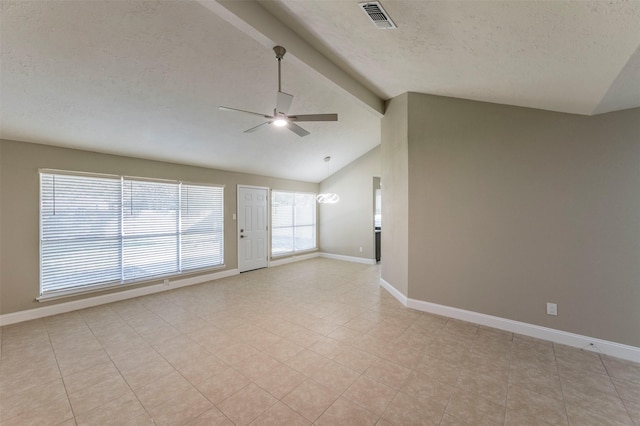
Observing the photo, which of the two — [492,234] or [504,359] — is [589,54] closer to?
[492,234]

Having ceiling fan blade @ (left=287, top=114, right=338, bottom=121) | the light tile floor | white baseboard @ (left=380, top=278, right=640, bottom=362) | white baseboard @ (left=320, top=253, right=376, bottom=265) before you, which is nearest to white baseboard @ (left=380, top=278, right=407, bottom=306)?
white baseboard @ (left=380, top=278, right=640, bottom=362)

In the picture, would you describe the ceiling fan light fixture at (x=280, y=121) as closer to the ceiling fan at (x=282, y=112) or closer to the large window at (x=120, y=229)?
the ceiling fan at (x=282, y=112)

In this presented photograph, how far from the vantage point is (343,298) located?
435cm

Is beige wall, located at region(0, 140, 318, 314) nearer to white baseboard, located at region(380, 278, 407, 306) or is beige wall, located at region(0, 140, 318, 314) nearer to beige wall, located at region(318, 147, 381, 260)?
white baseboard, located at region(380, 278, 407, 306)

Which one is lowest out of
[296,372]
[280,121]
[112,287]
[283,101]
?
[296,372]

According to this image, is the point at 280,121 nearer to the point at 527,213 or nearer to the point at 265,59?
the point at 265,59

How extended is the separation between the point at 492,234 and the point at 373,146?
409cm

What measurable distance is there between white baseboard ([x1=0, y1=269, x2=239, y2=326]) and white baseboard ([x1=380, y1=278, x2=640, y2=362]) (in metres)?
4.17

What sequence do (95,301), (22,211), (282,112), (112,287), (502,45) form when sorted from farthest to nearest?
(112,287), (95,301), (22,211), (282,112), (502,45)

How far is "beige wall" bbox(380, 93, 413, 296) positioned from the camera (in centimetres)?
398

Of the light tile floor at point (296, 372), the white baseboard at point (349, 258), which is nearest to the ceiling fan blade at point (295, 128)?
the light tile floor at point (296, 372)

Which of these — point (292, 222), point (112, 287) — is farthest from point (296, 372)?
point (292, 222)

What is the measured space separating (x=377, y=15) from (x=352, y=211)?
5.60m

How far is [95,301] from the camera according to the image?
13.3 feet
